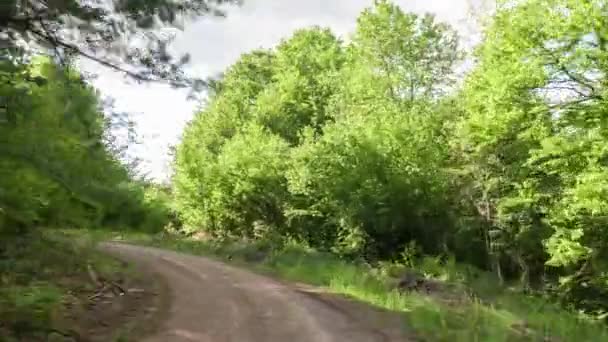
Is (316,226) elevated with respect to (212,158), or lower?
lower

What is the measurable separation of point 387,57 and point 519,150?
1209 cm

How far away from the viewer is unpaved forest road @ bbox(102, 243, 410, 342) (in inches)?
444

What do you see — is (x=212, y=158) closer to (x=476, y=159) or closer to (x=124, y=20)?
(x=476, y=159)

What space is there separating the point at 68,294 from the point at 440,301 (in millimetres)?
8883

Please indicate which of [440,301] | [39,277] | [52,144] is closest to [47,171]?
[52,144]

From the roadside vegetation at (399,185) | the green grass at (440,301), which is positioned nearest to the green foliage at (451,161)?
the roadside vegetation at (399,185)

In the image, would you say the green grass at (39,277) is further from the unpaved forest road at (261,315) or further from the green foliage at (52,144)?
the unpaved forest road at (261,315)

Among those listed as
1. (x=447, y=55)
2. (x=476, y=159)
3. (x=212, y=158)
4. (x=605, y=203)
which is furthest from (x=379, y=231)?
(x=212, y=158)

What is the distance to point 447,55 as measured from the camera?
35375mm

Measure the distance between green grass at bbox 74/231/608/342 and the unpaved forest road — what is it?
88 cm

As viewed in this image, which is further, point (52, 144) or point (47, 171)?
point (52, 144)

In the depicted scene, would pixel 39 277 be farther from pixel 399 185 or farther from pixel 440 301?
pixel 399 185

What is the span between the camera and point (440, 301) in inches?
630

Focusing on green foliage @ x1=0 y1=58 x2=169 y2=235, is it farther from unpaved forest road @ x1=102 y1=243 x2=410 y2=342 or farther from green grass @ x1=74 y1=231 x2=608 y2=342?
green grass @ x1=74 y1=231 x2=608 y2=342
